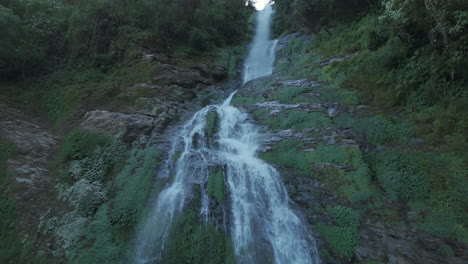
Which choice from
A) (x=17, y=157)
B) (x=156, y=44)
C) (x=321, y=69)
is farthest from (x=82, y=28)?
(x=321, y=69)

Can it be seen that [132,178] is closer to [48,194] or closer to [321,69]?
[48,194]

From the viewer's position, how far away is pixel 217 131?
12.1 metres

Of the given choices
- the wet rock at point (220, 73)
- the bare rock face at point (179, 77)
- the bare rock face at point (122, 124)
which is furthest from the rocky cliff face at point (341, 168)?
the wet rock at point (220, 73)

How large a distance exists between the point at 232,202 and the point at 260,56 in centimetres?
1717

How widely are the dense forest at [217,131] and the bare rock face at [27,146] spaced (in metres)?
0.06

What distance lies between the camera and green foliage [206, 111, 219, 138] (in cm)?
1178

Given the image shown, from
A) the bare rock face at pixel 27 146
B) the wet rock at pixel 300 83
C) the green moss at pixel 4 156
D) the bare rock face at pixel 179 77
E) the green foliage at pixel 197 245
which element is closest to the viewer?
the green foliage at pixel 197 245

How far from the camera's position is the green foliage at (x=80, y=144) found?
9991 mm

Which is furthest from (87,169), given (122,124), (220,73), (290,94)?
(220,73)

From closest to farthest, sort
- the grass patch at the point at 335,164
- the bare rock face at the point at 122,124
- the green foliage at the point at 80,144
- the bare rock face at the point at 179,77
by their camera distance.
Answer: the grass patch at the point at 335,164
the green foliage at the point at 80,144
the bare rock face at the point at 122,124
the bare rock face at the point at 179,77

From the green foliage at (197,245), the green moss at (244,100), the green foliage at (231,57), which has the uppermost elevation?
the green foliage at (231,57)

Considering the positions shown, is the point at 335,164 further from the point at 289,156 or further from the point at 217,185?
the point at 217,185

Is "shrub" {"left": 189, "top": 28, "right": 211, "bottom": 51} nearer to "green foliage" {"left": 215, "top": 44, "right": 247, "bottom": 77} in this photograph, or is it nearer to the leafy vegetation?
the leafy vegetation

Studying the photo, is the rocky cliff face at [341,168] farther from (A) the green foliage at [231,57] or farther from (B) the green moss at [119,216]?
(A) the green foliage at [231,57]
